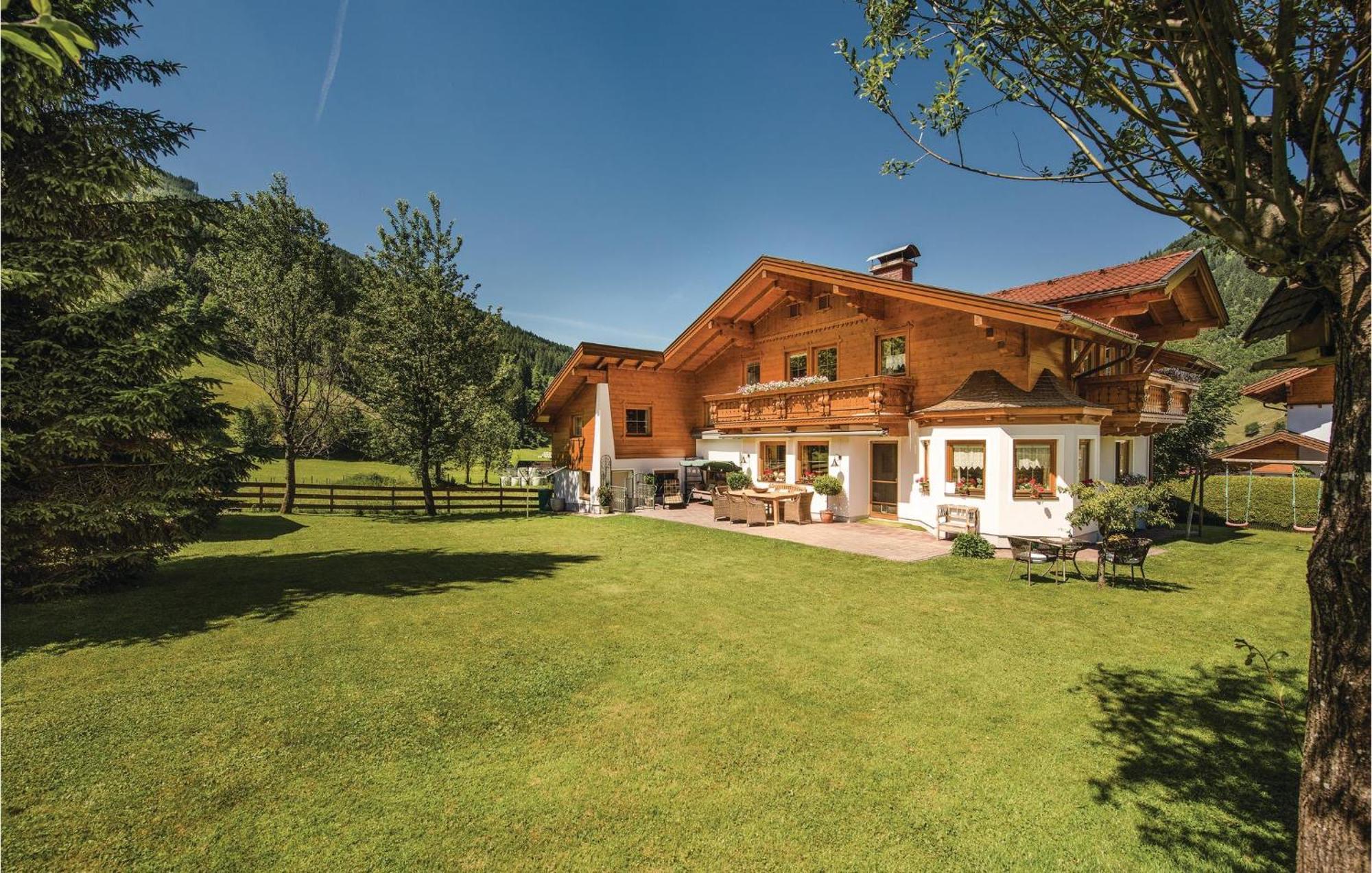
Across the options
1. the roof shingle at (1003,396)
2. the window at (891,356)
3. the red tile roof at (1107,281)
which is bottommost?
the roof shingle at (1003,396)

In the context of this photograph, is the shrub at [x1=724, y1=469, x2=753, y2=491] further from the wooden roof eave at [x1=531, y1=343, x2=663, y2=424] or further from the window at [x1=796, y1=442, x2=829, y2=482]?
the wooden roof eave at [x1=531, y1=343, x2=663, y2=424]

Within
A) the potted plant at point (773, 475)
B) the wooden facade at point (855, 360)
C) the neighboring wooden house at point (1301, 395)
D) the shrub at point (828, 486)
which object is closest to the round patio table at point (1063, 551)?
the wooden facade at point (855, 360)

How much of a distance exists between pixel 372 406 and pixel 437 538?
28.8 ft

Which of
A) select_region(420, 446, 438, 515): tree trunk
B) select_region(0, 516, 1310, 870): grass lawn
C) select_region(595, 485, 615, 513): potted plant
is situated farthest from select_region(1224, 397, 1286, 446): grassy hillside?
select_region(420, 446, 438, 515): tree trunk

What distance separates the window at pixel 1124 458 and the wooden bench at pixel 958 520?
597 centimetres

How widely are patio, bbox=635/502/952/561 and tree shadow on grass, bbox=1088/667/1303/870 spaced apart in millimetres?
6138

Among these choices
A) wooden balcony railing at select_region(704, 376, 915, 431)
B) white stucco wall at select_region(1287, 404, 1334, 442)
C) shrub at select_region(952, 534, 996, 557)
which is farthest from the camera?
white stucco wall at select_region(1287, 404, 1334, 442)

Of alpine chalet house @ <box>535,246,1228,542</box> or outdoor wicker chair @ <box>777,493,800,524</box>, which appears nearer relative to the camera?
alpine chalet house @ <box>535,246,1228,542</box>

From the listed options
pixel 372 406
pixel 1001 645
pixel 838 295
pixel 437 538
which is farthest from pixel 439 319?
pixel 1001 645

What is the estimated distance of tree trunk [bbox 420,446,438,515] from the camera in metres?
21.0

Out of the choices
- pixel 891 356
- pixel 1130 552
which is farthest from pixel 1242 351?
pixel 1130 552

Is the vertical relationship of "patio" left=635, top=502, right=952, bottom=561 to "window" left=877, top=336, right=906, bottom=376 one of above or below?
below

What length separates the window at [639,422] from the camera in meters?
22.8

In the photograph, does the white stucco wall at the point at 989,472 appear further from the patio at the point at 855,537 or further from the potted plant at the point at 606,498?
the potted plant at the point at 606,498
